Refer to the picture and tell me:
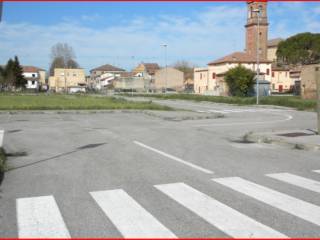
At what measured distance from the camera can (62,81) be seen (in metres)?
139

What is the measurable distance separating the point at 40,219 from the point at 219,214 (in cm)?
243

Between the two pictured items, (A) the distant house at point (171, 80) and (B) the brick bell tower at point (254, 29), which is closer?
(B) the brick bell tower at point (254, 29)

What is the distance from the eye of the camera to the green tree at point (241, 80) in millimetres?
55062

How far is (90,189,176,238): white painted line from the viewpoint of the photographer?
17.3ft

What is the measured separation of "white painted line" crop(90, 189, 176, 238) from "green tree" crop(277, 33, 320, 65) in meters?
92.0

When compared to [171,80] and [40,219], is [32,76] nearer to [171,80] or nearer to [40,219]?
[171,80]

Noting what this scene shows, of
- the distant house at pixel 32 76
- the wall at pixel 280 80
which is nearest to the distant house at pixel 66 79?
the distant house at pixel 32 76

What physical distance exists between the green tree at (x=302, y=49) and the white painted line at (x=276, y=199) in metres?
90.2

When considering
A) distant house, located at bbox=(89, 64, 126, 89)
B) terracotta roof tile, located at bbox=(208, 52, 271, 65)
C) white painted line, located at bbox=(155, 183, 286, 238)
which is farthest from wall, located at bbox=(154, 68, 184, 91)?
white painted line, located at bbox=(155, 183, 286, 238)

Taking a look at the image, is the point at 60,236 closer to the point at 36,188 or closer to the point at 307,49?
the point at 36,188

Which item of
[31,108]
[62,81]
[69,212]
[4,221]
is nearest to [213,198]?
[69,212]

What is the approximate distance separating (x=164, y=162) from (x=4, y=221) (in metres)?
5.19

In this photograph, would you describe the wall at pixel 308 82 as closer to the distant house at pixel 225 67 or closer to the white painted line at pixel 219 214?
the distant house at pixel 225 67

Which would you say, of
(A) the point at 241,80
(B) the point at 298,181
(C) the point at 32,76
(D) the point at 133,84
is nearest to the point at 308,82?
(A) the point at 241,80
